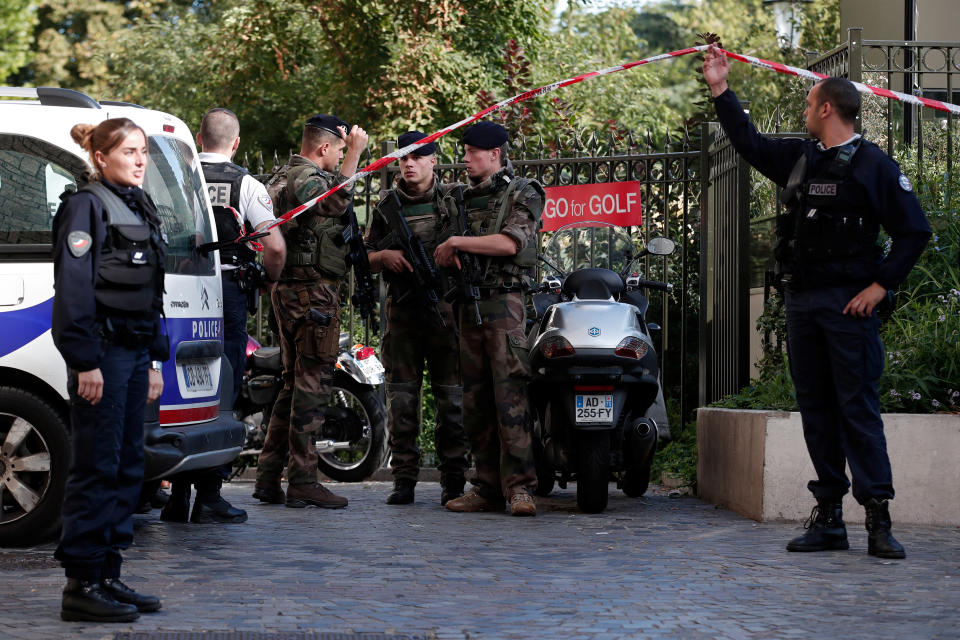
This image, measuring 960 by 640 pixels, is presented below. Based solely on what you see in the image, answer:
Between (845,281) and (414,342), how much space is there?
10.1ft

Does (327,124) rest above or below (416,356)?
above

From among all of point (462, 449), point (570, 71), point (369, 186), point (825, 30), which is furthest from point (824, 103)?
point (825, 30)

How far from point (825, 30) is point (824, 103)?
25.0 m

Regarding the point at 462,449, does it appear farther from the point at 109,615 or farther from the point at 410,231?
the point at 109,615

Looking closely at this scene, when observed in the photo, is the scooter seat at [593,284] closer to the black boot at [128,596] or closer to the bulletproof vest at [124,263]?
the bulletproof vest at [124,263]

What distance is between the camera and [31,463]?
6.43 metres

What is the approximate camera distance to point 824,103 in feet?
21.0

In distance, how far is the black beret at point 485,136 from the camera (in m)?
7.93

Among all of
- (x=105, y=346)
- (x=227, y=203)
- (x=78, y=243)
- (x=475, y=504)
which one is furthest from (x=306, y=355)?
(x=78, y=243)

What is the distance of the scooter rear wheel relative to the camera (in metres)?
7.62

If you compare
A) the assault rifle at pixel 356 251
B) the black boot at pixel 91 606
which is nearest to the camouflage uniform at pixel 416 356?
the assault rifle at pixel 356 251

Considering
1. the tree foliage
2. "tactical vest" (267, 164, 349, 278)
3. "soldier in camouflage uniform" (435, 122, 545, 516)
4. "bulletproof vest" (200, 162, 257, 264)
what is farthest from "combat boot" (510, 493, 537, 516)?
the tree foliage

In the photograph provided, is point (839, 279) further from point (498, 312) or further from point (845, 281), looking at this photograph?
point (498, 312)

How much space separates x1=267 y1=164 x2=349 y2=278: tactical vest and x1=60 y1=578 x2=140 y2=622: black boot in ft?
12.2
